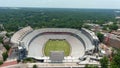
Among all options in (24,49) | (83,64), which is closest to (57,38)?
(24,49)

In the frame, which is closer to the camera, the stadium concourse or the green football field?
the stadium concourse

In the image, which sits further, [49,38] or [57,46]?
[49,38]

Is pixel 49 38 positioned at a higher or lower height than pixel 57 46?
higher

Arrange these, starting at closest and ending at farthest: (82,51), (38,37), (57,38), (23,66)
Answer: (23,66), (82,51), (38,37), (57,38)

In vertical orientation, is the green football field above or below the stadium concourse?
below

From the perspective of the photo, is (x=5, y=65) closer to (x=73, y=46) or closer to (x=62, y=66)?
(x=62, y=66)
